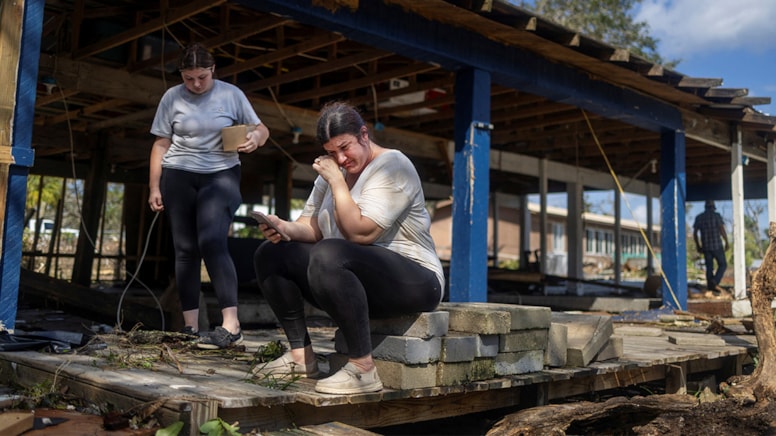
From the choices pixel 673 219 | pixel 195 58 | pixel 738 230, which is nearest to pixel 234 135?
pixel 195 58

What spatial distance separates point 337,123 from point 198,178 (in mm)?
1374

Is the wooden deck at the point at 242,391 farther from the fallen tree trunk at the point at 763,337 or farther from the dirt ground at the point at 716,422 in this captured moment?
the fallen tree trunk at the point at 763,337

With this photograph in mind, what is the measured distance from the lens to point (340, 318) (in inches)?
115

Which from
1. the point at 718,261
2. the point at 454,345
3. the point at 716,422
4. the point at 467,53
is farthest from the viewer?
the point at 718,261

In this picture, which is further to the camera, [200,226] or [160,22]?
[160,22]

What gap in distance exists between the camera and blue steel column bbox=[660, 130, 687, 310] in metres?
9.70

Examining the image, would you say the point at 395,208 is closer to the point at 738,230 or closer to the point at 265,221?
the point at 265,221

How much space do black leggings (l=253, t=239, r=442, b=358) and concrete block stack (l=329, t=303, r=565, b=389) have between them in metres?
0.10

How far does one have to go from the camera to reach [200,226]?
403 cm

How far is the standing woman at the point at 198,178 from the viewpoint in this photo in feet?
13.2

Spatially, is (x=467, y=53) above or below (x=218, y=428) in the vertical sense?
above

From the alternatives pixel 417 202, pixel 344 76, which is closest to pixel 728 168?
pixel 344 76

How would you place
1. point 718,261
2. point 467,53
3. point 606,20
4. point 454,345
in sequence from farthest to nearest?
point 606,20 → point 718,261 → point 467,53 → point 454,345

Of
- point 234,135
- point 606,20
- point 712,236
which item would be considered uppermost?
point 606,20
